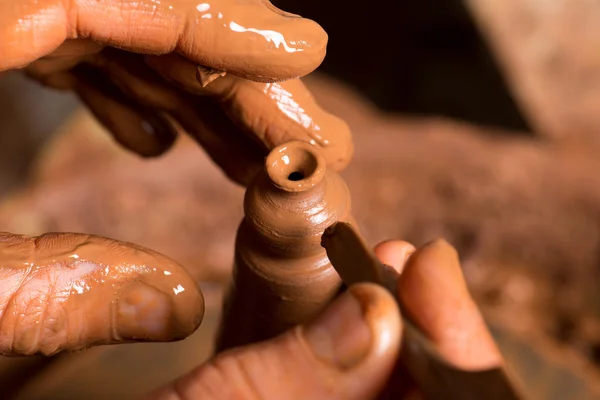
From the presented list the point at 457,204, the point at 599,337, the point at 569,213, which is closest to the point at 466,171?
the point at 457,204

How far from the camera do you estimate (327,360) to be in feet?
2.52

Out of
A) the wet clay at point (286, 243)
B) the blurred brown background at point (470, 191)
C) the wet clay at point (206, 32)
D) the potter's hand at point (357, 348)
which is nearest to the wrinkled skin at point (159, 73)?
the wet clay at point (206, 32)

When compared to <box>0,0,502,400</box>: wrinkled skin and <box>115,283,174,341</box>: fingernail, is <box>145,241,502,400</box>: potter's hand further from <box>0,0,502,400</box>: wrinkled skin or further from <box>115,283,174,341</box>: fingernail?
<box>115,283,174,341</box>: fingernail

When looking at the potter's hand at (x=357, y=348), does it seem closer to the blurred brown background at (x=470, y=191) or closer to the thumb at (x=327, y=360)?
the thumb at (x=327, y=360)

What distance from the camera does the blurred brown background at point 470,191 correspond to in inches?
93.1

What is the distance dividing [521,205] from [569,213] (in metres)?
0.18

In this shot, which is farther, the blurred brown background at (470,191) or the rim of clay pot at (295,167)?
the blurred brown background at (470,191)

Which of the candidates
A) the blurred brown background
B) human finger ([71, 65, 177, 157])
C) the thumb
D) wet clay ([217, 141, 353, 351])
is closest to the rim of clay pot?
wet clay ([217, 141, 353, 351])

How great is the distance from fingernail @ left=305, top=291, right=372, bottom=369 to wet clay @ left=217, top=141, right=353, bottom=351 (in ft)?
0.75

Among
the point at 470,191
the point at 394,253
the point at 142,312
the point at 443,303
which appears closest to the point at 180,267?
the point at 142,312

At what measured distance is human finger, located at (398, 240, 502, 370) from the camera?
802 mm

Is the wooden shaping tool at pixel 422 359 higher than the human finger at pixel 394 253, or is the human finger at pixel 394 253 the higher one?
the wooden shaping tool at pixel 422 359

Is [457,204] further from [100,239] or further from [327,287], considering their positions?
[100,239]

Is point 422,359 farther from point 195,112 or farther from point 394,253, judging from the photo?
point 195,112
